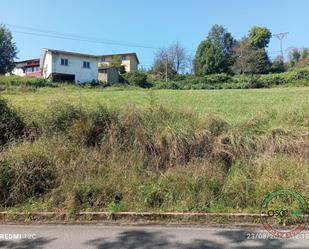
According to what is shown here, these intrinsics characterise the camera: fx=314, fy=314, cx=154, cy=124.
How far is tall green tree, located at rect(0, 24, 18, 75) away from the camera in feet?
173

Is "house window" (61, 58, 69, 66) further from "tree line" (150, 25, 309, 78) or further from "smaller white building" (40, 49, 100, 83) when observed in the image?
"tree line" (150, 25, 309, 78)

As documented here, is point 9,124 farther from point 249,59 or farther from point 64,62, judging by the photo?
point 249,59

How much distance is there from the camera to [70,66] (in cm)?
4697

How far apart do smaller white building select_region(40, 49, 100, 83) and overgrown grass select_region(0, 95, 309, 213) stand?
40.5m

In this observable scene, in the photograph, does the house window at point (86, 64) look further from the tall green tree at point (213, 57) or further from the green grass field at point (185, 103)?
the green grass field at point (185, 103)

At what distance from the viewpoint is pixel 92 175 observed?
5.93 metres

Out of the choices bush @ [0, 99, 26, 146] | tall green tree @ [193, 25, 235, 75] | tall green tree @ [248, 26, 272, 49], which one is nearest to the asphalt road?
bush @ [0, 99, 26, 146]

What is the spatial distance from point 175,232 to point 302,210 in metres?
2.05

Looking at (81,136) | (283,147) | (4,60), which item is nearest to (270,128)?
(283,147)

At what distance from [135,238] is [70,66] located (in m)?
45.5

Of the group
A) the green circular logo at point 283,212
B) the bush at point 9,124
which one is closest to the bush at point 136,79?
the bush at point 9,124

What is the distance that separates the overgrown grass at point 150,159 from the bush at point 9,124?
0.18 metres

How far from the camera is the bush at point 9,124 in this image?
6984mm

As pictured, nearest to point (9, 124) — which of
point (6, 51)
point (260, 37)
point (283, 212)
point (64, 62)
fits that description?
point (283, 212)
